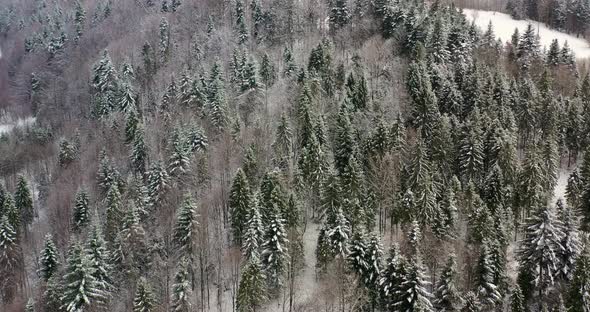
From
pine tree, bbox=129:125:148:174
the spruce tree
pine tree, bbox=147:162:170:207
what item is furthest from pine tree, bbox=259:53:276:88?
the spruce tree

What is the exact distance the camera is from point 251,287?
52.0 meters

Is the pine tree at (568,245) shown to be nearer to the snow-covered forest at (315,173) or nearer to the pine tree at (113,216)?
the snow-covered forest at (315,173)

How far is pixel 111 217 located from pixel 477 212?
145 feet

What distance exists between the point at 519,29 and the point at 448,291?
96.6 meters

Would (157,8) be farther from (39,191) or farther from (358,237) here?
(358,237)

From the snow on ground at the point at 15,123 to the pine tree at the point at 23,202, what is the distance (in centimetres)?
5998

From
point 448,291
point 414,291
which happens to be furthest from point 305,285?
point 448,291

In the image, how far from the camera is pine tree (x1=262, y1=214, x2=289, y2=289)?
57125 mm

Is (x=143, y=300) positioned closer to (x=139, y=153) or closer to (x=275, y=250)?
(x=275, y=250)

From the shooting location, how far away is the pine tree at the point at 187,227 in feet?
197

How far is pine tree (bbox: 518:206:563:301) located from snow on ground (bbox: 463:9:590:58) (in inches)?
2906

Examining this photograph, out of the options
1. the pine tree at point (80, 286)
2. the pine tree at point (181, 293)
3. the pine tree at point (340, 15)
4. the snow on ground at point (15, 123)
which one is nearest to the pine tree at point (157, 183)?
the pine tree at point (80, 286)

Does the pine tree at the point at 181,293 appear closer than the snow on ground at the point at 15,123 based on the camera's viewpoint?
Yes

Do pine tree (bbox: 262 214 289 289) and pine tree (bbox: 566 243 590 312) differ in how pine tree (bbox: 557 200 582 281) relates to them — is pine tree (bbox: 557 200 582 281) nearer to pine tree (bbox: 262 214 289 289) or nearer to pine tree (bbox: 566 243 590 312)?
pine tree (bbox: 566 243 590 312)
